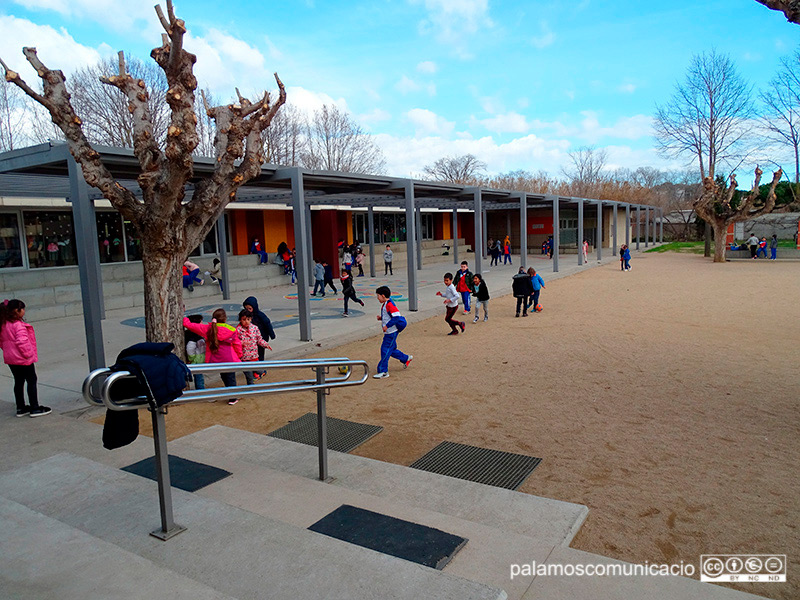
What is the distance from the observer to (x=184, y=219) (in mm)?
7383

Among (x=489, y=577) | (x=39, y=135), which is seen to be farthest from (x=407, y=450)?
(x=39, y=135)

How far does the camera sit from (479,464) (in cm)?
522

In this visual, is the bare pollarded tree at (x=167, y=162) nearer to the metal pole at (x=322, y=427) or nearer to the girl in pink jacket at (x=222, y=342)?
the girl in pink jacket at (x=222, y=342)

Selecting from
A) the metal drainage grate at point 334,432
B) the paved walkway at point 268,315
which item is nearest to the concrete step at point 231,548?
the metal drainage grate at point 334,432

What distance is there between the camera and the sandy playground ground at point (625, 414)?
4.07 metres

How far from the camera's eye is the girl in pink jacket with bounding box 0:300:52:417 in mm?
6531

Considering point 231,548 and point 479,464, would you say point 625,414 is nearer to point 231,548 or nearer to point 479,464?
point 479,464

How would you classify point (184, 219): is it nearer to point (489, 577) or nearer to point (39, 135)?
point (489, 577)

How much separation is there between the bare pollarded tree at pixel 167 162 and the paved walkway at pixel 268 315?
77.0 inches

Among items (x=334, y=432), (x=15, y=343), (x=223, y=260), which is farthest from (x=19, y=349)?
(x=223, y=260)

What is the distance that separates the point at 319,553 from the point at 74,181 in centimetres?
622

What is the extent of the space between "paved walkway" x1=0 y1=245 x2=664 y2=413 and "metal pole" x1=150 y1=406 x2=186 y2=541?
14.6 feet

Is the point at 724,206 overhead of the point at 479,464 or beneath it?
overhead

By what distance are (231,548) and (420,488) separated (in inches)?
68.9
